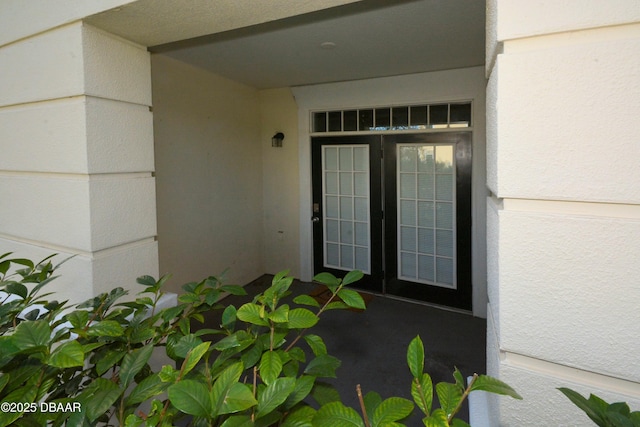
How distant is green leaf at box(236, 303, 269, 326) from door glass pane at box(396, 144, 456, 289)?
3.46 metres

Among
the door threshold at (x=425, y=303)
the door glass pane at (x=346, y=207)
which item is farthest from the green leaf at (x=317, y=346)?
the door glass pane at (x=346, y=207)

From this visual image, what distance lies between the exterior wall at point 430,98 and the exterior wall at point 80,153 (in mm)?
2904

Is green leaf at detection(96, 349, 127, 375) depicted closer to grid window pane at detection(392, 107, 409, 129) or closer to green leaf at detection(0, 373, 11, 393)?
green leaf at detection(0, 373, 11, 393)

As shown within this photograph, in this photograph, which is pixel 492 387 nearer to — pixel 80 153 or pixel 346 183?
pixel 80 153

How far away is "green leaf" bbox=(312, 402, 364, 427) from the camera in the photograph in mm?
563

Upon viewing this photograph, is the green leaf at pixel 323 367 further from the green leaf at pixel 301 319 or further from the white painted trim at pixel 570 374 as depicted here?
the white painted trim at pixel 570 374

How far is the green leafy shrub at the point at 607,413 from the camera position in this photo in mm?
513

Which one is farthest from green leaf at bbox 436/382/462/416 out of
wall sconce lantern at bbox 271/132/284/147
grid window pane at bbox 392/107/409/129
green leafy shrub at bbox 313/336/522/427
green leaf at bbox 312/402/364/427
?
wall sconce lantern at bbox 271/132/284/147

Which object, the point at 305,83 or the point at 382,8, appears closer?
the point at 382,8

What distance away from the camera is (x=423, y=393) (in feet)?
1.98

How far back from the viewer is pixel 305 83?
4.41 metres

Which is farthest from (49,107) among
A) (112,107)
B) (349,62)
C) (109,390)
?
(349,62)

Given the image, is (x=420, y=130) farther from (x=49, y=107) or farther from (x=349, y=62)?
(x=49, y=107)

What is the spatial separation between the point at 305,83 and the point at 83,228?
11.4 ft
